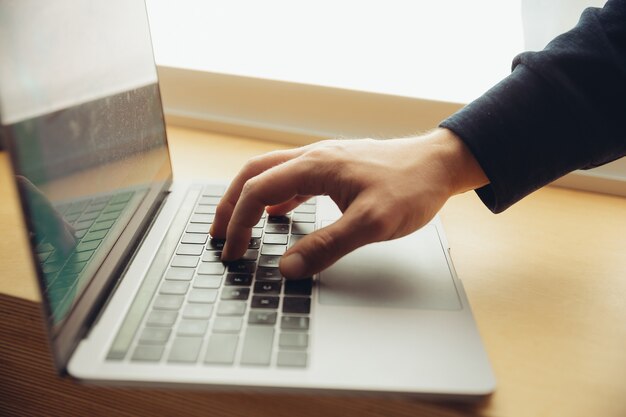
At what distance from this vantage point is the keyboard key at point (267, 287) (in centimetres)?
48

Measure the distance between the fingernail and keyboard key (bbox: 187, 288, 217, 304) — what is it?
0.07m

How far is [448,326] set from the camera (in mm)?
449

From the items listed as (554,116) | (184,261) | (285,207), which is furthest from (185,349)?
(554,116)

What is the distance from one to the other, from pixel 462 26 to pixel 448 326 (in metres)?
0.48

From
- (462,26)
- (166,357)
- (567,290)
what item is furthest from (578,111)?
(166,357)

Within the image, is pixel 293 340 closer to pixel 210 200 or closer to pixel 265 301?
pixel 265 301

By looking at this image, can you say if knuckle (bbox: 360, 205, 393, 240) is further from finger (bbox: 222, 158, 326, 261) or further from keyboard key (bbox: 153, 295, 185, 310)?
keyboard key (bbox: 153, 295, 185, 310)

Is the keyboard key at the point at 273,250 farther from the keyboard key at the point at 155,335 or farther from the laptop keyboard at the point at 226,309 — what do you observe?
the keyboard key at the point at 155,335

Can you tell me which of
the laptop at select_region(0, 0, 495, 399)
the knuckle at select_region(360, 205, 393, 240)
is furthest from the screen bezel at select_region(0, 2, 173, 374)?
the knuckle at select_region(360, 205, 393, 240)

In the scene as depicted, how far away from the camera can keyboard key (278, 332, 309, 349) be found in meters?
0.42

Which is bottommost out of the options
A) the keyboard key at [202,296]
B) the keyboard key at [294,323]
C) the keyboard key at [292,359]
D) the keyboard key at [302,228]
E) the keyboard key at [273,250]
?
the keyboard key at [292,359]

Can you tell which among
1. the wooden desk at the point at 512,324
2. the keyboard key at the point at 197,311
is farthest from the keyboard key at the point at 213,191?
the keyboard key at the point at 197,311

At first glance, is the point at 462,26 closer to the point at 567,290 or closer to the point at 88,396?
the point at 567,290

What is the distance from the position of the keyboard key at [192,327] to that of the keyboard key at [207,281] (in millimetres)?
50
